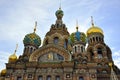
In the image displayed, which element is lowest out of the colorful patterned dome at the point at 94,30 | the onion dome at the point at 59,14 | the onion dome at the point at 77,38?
the onion dome at the point at 77,38

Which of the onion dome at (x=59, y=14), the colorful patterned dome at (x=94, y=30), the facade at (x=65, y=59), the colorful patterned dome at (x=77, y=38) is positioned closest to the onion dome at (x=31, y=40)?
the facade at (x=65, y=59)

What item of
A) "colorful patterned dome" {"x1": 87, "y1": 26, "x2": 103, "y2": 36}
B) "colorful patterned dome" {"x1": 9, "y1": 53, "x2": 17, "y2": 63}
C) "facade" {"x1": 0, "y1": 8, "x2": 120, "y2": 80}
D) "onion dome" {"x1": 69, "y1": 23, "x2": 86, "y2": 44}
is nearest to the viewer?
"facade" {"x1": 0, "y1": 8, "x2": 120, "y2": 80}

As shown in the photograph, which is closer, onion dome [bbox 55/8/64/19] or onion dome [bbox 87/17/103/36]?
onion dome [bbox 87/17/103/36]

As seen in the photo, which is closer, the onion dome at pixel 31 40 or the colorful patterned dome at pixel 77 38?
the colorful patterned dome at pixel 77 38

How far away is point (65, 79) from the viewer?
23.8 m

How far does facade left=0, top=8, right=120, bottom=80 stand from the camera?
24.4 m

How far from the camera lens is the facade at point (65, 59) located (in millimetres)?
24406

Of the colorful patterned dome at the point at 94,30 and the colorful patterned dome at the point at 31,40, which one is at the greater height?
the colorful patterned dome at the point at 94,30

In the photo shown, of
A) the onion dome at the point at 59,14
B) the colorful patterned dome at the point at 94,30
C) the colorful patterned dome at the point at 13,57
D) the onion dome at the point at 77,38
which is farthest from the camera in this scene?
the onion dome at the point at 59,14

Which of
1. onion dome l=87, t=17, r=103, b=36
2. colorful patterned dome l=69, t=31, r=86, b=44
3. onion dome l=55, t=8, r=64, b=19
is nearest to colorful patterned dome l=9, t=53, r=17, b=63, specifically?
colorful patterned dome l=69, t=31, r=86, b=44

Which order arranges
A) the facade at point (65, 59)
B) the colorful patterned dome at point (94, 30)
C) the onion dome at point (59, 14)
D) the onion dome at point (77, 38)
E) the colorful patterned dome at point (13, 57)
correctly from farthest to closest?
the onion dome at point (59, 14)
the colorful patterned dome at point (13, 57)
the colorful patterned dome at point (94, 30)
the onion dome at point (77, 38)
the facade at point (65, 59)

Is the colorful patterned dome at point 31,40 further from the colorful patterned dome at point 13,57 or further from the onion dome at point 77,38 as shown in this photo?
the onion dome at point 77,38

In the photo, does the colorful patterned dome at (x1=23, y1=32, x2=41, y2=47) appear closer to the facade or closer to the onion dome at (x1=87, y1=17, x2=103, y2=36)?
the facade

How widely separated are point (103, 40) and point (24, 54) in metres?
12.4
